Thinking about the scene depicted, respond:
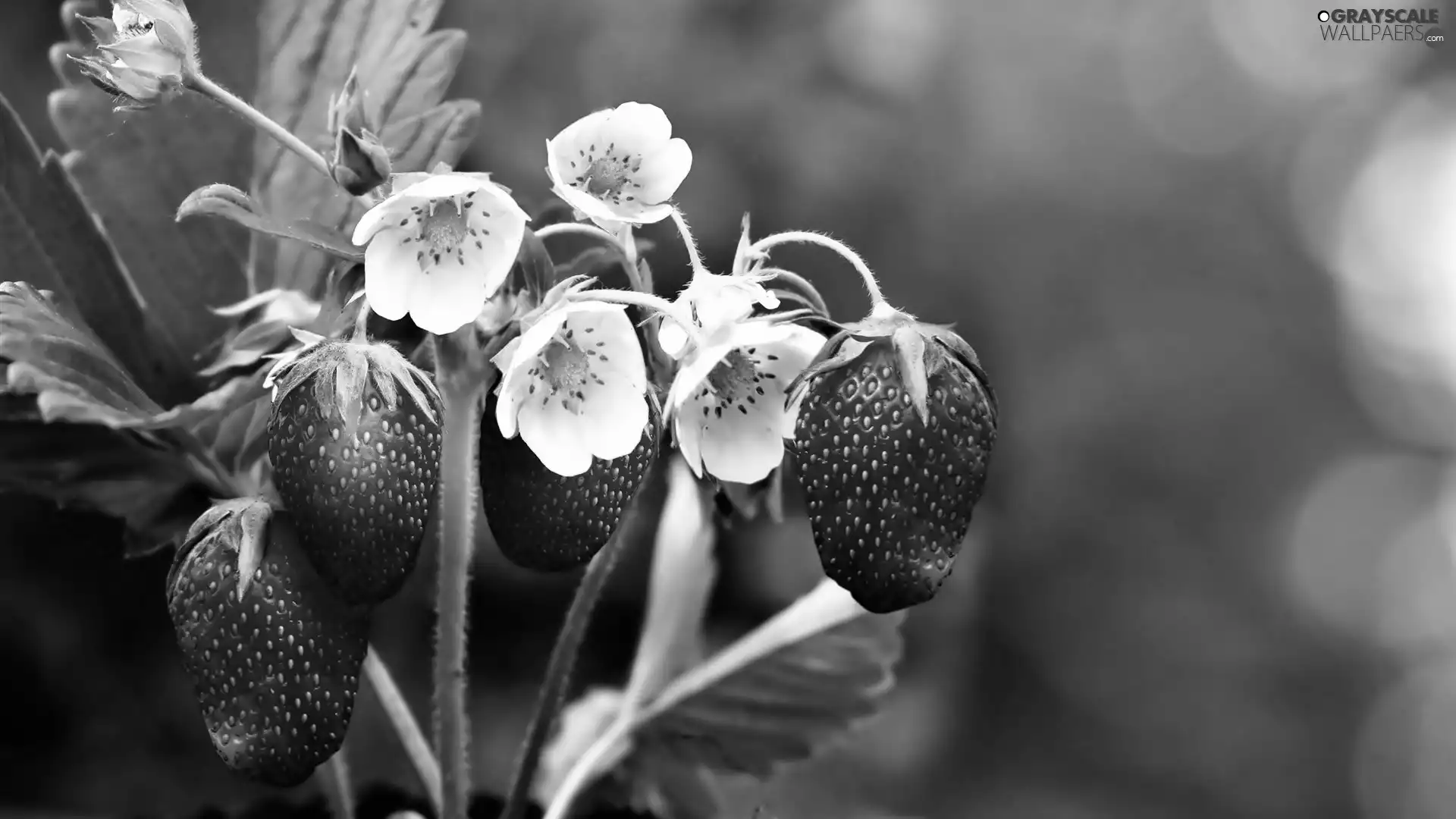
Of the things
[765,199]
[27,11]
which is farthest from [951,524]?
[27,11]

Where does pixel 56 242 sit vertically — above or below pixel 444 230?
below

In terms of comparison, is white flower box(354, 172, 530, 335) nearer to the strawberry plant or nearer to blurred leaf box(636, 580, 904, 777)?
the strawberry plant

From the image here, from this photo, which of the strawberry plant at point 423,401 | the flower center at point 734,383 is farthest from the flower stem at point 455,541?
the flower center at point 734,383

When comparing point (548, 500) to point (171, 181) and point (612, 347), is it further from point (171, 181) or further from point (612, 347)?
point (171, 181)

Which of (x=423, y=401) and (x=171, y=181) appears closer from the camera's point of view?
(x=423, y=401)

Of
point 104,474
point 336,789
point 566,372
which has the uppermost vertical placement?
point 566,372

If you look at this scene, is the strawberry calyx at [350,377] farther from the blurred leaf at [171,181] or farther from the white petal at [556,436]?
the blurred leaf at [171,181]

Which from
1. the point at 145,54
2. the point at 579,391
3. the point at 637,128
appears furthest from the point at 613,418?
the point at 145,54

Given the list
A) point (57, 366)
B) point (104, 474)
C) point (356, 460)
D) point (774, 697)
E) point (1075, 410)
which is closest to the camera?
point (356, 460)
